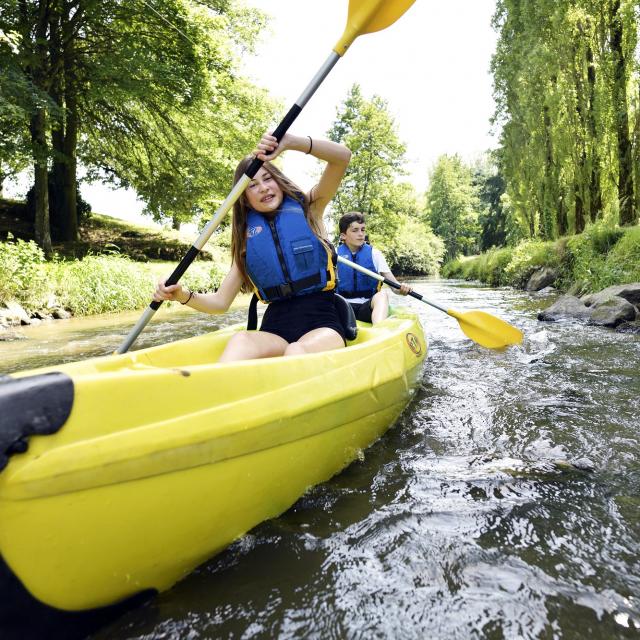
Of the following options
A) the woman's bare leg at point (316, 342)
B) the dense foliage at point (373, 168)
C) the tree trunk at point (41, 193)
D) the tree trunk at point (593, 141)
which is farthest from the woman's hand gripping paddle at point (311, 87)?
the dense foliage at point (373, 168)

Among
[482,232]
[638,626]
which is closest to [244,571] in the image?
[638,626]

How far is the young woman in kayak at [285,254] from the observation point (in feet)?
7.06

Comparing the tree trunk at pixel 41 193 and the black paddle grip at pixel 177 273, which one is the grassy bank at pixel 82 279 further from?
the black paddle grip at pixel 177 273

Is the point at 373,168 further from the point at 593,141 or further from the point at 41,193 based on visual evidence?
the point at 41,193

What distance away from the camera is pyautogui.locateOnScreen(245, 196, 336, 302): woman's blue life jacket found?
7.08 feet

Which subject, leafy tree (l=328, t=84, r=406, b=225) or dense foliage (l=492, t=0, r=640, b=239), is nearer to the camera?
dense foliage (l=492, t=0, r=640, b=239)

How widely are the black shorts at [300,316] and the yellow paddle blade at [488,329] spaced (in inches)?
74.9

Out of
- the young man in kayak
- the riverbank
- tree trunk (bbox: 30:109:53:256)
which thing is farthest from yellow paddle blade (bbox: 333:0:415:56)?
tree trunk (bbox: 30:109:53:256)

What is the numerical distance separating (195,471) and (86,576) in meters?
0.30

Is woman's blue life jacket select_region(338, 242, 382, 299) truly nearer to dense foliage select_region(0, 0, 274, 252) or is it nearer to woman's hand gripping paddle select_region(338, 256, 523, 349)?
woman's hand gripping paddle select_region(338, 256, 523, 349)

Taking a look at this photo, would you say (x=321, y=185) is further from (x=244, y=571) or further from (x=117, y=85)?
(x=117, y=85)

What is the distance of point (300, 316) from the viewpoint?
7.09ft

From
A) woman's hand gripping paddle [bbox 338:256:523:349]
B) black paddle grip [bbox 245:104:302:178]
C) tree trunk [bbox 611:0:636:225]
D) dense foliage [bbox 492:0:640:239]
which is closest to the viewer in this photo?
black paddle grip [bbox 245:104:302:178]

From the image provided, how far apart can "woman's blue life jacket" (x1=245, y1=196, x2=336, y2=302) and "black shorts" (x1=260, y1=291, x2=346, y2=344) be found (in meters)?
0.03
